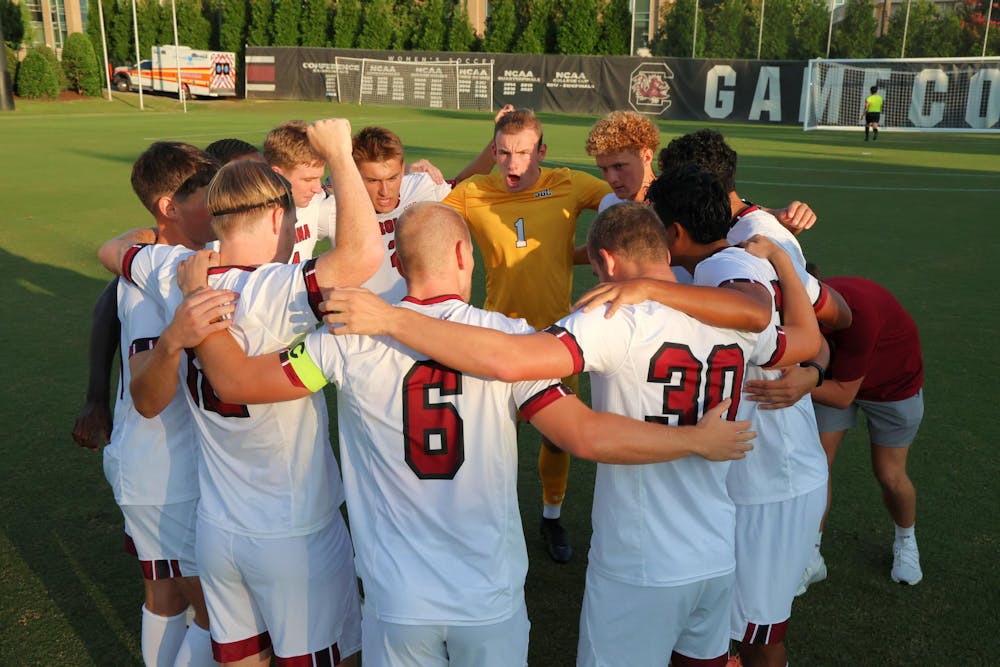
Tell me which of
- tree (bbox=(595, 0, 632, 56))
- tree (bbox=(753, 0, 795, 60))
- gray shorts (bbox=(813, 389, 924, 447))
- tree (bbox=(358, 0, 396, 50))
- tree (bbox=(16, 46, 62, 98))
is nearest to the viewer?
gray shorts (bbox=(813, 389, 924, 447))

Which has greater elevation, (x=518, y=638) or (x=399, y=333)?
(x=399, y=333)

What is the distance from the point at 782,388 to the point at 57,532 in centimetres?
437

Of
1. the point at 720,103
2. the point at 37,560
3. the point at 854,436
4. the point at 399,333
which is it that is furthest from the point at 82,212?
the point at 720,103

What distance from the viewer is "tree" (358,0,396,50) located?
5238cm

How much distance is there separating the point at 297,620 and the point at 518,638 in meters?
0.83

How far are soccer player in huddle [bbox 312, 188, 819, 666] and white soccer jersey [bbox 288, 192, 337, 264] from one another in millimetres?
2996

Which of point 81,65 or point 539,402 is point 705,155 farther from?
point 81,65

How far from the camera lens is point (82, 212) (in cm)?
1541

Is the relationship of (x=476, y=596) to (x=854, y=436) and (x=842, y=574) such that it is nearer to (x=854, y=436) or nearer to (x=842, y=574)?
(x=842, y=574)

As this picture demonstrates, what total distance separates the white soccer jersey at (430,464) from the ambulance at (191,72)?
171ft

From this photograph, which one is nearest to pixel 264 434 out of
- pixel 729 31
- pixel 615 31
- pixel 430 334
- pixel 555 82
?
pixel 430 334

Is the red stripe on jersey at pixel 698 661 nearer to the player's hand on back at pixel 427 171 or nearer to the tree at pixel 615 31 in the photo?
the player's hand on back at pixel 427 171

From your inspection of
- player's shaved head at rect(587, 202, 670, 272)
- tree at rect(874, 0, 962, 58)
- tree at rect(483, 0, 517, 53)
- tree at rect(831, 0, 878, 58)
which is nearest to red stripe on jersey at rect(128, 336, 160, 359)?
player's shaved head at rect(587, 202, 670, 272)

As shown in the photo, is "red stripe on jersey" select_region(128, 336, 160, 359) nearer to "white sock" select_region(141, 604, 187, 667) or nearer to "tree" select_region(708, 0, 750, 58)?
"white sock" select_region(141, 604, 187, 667)
